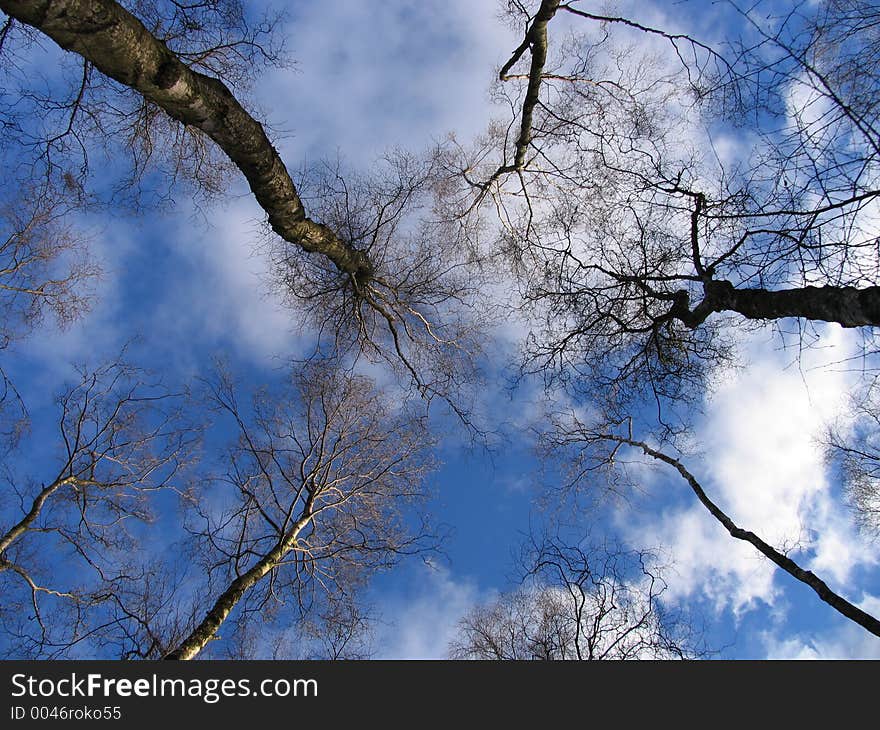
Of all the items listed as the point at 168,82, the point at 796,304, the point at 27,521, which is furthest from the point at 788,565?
the point at 27,521

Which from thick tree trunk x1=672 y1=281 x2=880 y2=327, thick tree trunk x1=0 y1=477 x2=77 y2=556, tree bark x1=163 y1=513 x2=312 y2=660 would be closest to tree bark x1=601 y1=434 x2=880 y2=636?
thick tree trunk x1=672 y1=281 x2=880 y2=327

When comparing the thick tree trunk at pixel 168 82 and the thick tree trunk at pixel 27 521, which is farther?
the thick tree trunk at pixel 27 521

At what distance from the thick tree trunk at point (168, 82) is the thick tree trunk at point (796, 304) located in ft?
17.7

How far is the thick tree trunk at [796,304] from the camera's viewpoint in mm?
4577

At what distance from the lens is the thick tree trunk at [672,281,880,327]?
180 inches

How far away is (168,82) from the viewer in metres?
4.92

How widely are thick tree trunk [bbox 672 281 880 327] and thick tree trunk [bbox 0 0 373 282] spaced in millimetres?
5387

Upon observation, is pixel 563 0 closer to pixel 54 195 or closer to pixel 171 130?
pixel 171 130

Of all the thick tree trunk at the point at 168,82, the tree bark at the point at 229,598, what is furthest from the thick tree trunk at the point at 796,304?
the tree bark at the point at 229,598

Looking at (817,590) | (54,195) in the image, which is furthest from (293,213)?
(817,590)

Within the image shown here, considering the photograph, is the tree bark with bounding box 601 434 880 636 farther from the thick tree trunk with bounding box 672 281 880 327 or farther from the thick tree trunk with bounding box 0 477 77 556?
the thick tree trunk with bounding box 0 477 77 556

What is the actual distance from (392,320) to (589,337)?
3.37 metres

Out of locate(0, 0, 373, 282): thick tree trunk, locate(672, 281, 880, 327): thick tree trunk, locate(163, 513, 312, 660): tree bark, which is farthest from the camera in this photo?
locate(163, 513, 312, 660): tree bark

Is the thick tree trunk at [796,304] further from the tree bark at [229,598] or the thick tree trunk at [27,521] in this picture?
the thick tree trunk at [27,521]
